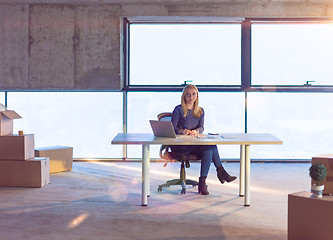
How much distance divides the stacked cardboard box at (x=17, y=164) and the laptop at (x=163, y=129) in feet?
5.33

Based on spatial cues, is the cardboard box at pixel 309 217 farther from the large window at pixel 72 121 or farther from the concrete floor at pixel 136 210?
the large window at pixel 72 121

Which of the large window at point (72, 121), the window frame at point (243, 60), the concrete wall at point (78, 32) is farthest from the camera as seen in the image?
the large window at point (72, 121)

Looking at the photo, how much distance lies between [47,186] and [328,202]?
3438mm

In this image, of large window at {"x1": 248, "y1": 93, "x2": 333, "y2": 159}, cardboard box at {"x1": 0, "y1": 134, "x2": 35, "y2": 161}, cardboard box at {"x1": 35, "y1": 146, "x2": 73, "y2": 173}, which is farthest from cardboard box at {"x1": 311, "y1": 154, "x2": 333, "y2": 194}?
large window at {"x1": 248, "y1": 93, "x2": 333, "y2": 159}

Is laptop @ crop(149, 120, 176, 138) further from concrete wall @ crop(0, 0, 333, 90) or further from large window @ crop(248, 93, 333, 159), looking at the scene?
large window @ crop(248, 93, 333, 159)

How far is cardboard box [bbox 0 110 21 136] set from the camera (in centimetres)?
526

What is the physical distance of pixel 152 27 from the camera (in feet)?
24.3

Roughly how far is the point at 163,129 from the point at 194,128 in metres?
0.80

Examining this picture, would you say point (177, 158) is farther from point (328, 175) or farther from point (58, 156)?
point (58, 156)

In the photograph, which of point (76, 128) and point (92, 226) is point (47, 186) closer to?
point (92, 226)

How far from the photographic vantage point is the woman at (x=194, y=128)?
4.72 m

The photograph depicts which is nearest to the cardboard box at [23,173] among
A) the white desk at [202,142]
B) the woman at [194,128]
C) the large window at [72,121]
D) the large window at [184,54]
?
the white desk at [202,142]

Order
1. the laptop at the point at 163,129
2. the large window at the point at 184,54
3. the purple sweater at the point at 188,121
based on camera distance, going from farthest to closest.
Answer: the large window at the point at 184,54
the purple sweater at the point at 188,121
the laptop at the point at 163,129

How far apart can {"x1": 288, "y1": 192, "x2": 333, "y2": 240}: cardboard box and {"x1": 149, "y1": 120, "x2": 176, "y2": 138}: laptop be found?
5.08ft
